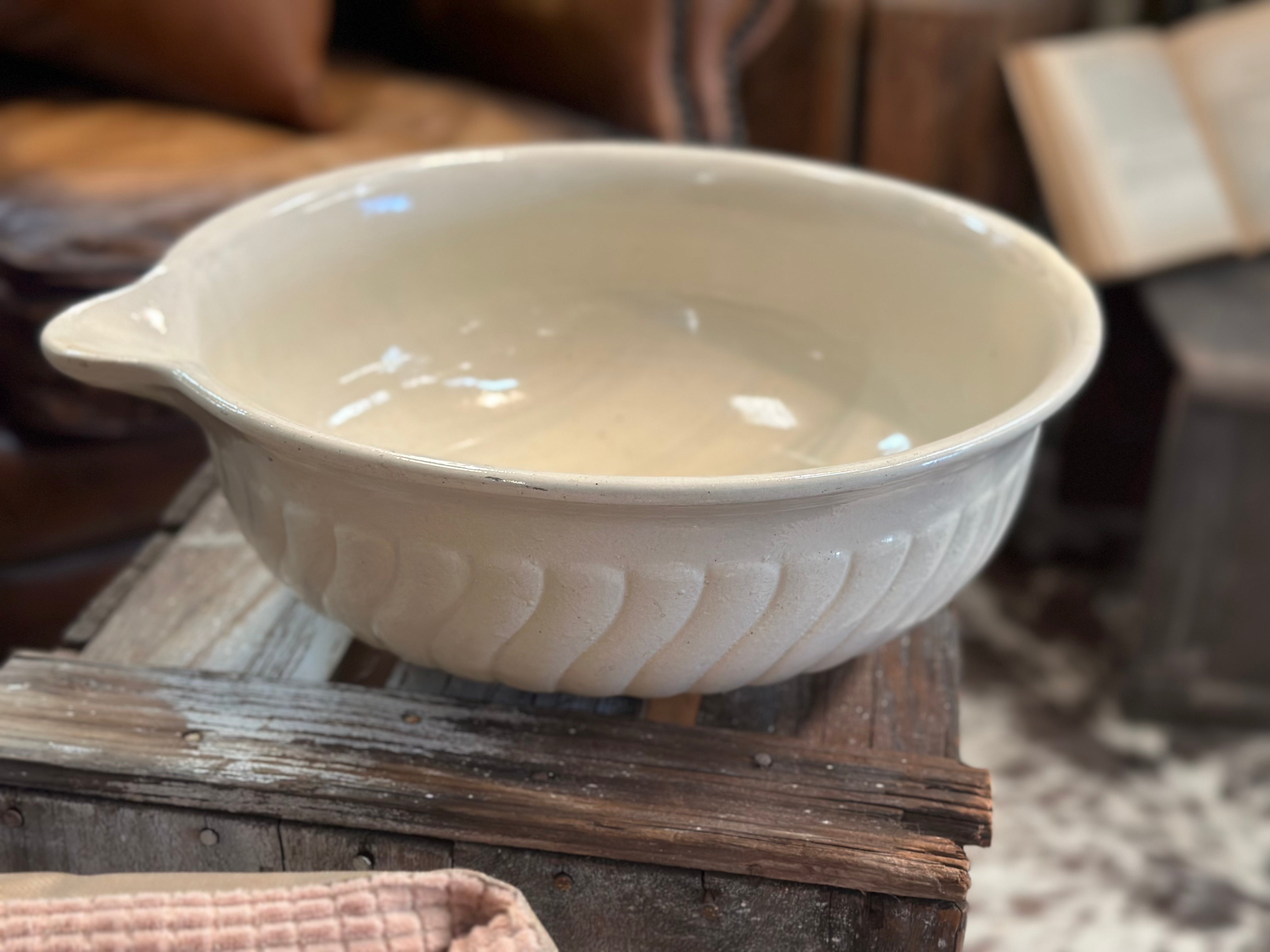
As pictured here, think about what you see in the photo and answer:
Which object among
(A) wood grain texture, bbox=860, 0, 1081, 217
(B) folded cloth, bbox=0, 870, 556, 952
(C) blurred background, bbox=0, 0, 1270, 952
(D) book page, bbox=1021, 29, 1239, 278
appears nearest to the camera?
(B) folded cloth, bbox=0, 870, 556, 952

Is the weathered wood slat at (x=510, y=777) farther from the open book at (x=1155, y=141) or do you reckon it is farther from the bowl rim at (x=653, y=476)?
the open book at (x=1155, y=141)

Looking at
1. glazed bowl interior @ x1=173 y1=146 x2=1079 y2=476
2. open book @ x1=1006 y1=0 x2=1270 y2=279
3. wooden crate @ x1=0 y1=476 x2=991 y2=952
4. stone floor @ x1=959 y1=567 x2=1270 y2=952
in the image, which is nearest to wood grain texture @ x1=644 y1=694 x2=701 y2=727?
wooden crate @ x1=0 y1=476 x2=991 y2=952

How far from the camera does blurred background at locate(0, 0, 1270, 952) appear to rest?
38.1 inches

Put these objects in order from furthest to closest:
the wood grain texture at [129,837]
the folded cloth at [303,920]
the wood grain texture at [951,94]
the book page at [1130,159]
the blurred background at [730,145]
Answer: the wood grain texture at [951,94] < the book page at [1130,159] < the blurred background at [730,145] < the wood grain texture at [129,837] < the folded cloth at [303,920]

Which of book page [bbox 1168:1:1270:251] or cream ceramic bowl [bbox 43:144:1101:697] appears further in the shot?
book page [bbox 1168:1:1270:251]

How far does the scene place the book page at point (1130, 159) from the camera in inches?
48.3

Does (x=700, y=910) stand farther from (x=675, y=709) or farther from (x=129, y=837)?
(x=129, y=837)

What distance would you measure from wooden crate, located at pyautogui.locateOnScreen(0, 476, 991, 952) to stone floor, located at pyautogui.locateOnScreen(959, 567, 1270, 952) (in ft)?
1.93

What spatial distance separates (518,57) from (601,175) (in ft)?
1.97

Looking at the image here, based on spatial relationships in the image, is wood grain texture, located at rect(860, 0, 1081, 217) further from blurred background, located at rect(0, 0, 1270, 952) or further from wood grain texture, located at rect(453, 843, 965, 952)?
wood grain texture, located at rect(453, 843, 965, 952)

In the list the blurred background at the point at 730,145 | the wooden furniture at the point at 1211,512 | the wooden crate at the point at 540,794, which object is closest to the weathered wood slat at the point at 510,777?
the wooden crate at the point at 540,794

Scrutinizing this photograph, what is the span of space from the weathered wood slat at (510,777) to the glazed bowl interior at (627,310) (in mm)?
133

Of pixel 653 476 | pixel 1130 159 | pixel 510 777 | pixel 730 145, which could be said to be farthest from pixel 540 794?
pixel 1130 159

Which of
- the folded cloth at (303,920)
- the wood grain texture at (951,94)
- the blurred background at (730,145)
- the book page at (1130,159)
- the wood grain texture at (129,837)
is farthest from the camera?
the wood grain texture at (951,94)
